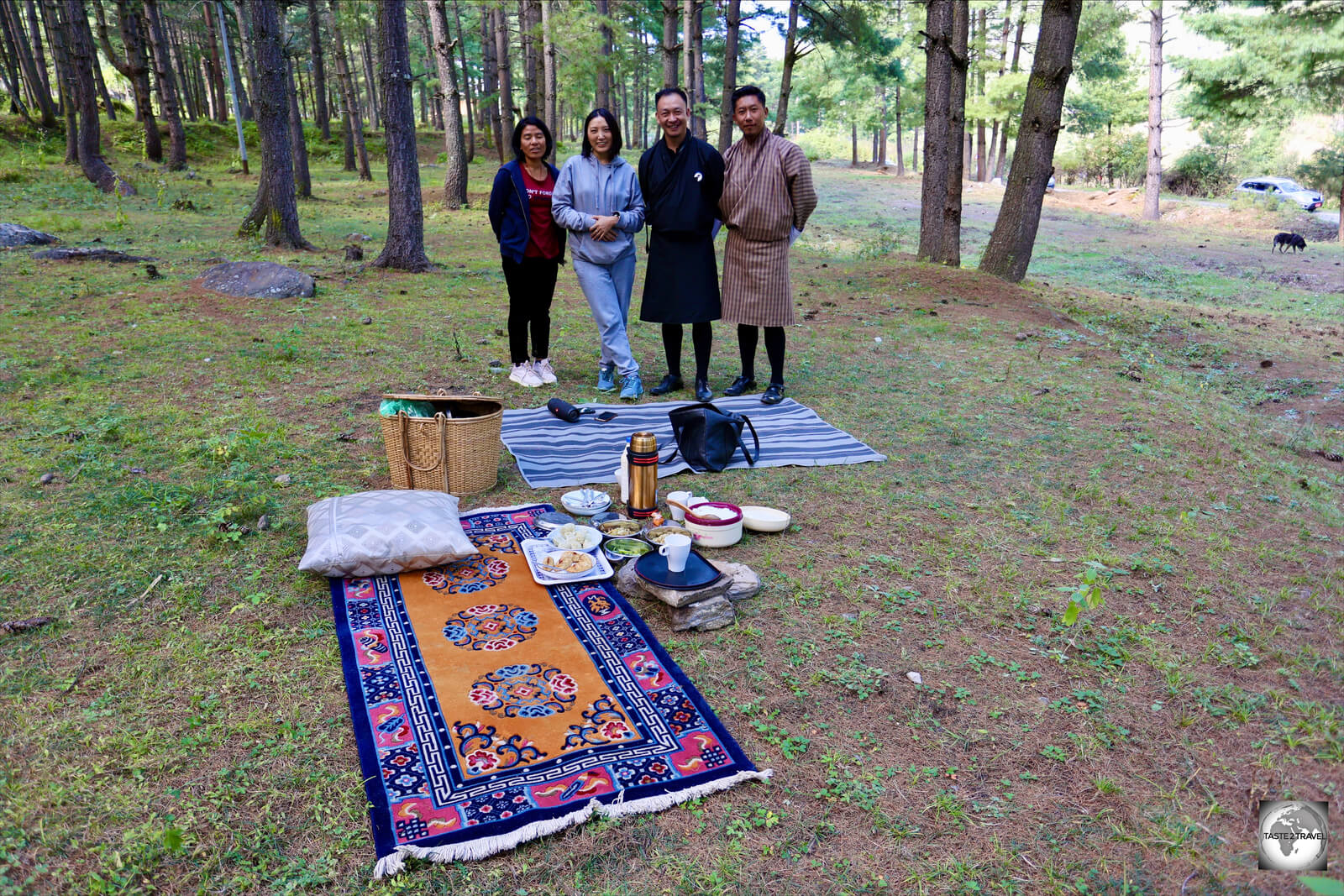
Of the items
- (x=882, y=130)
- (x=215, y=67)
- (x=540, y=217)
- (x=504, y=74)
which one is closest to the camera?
(x=540, y=217)

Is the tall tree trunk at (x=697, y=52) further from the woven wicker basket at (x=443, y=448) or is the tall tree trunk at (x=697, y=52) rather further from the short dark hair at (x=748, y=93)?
the woven wicker basket at (x=443, y=448)

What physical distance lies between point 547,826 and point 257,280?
300 inches

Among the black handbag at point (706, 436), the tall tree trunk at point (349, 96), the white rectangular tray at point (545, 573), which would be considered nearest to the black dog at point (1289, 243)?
the black handbag at point (706, 436)

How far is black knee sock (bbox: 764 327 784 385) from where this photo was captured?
18.7 ft

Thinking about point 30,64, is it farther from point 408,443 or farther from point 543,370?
point 408,443

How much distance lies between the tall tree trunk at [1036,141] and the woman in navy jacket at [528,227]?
653cm

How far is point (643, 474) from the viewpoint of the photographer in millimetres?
3947

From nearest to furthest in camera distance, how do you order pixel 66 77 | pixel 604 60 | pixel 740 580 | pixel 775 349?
pixel 740 580 → pixel 775 349 → pixel 66 77 → pixel 604 60

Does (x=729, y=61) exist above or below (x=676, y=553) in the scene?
above

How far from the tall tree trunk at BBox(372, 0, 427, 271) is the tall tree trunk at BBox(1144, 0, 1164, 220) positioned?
22.3 meters

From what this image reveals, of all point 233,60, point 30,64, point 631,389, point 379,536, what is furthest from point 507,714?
point 233,60

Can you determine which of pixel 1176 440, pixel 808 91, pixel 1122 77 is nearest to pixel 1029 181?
pixel 1176 440

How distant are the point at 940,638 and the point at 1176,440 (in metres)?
3.05

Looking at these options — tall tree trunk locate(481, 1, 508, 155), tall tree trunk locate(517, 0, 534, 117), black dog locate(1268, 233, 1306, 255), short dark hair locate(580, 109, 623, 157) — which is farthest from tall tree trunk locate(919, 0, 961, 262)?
tall tree trunk locate(481, 1, 508, 155)
